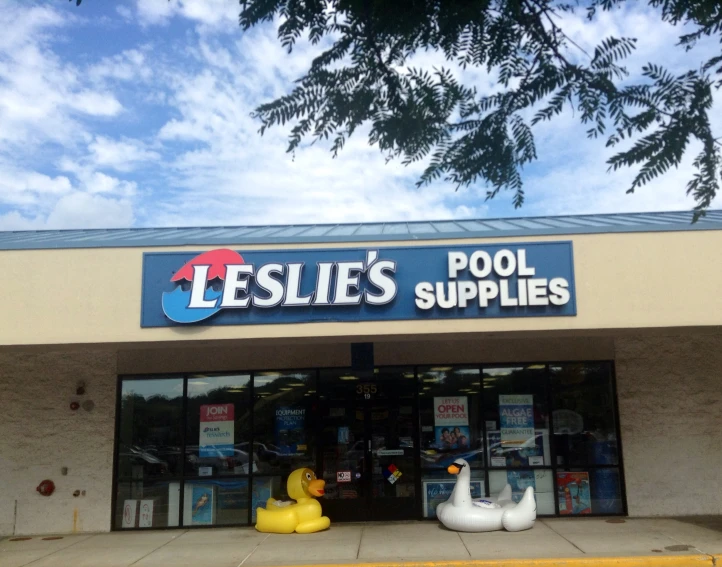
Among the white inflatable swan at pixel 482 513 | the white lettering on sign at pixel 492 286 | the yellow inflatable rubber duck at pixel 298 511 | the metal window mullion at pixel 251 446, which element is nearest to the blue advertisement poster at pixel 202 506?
the metal window mullion at pixel 251 446

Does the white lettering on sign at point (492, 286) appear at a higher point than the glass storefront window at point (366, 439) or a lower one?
higher

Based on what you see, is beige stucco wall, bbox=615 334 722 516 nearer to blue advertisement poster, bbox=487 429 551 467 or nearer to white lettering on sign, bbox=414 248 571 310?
blue advertisement poster, bbox=487 429 551 467

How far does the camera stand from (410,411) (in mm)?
12016

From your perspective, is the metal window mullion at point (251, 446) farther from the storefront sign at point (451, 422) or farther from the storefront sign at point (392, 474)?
the storefront sign at point (451, 422)

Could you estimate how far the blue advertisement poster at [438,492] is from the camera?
11742 millimetres

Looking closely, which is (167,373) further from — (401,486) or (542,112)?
(542,112)

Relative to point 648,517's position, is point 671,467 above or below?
above

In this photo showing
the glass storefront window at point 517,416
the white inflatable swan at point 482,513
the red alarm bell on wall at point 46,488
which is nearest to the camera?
the white inflatable swan at point 482,513

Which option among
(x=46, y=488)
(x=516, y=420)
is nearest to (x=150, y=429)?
(x=46, y=488)

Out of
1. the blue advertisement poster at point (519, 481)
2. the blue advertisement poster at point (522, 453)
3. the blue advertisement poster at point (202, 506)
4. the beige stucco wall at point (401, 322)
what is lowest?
the blue advertisement poster at point (202, 506)

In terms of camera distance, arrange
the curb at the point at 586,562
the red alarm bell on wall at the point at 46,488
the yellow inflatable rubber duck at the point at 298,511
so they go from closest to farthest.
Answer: the curb at the point at 586,562 < the yellow inflatable rubber duck at the point at 298,511 < the red alarm bell on wall at the point at 46,488

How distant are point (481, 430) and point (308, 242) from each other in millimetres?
4632

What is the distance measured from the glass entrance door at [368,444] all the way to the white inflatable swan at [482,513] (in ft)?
4.14

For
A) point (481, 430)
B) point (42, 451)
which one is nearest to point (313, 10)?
point (481, 430)
